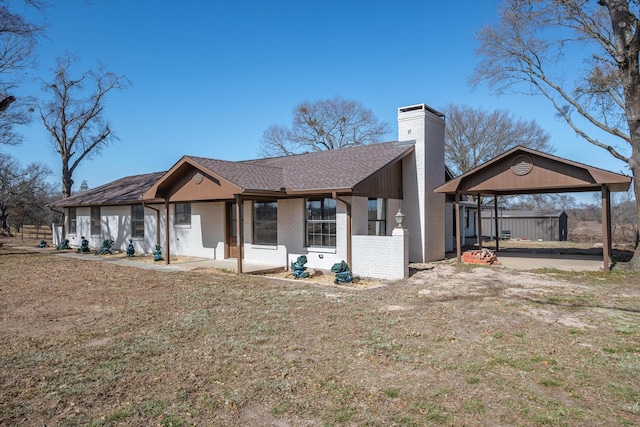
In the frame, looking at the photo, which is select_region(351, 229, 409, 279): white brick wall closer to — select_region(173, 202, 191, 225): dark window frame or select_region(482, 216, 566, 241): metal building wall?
select_region(173, 202, 191, 225): dark window frame

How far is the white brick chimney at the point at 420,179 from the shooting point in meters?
14.4

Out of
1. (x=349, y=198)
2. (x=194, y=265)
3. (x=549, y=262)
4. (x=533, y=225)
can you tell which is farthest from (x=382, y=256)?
(x=533, y=225)

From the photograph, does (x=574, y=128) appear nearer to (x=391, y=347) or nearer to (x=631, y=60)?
(x=631, y=60)

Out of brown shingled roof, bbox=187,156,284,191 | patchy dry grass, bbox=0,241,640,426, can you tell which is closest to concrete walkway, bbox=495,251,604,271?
patchy dry grass, bbox=0,241,640,426

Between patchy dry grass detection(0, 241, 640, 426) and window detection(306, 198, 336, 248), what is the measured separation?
2982 mm

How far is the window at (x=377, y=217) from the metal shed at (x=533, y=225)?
19.0m

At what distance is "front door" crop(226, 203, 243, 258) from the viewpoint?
49.4 ft

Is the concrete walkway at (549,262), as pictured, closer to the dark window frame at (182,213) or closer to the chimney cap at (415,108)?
the chimney cap at (415,108)

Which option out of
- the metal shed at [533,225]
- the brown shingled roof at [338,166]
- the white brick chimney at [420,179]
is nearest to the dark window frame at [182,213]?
the brown shingled roof at [338,166]

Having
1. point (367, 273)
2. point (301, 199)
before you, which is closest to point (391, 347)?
point (367, 273)

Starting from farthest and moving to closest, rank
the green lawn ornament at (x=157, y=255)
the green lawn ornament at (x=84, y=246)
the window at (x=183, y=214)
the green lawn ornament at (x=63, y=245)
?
the green lawn ornament at (x=63, y=245)
the green lawn ornament at (x=84, y=246)
the window at (x=183, y=214)
the green lawn ornament at (x=157, y=255)

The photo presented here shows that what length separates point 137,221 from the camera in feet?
62.0

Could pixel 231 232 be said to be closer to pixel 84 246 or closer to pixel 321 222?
pixel 321 222

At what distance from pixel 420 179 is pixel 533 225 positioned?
19458 millimetres
